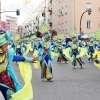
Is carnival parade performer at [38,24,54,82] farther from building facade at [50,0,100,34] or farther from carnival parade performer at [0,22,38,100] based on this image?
building facade at [50,0,100,34]

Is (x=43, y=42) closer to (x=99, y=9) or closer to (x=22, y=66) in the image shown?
(x=22, y=66)

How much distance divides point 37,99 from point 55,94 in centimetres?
86

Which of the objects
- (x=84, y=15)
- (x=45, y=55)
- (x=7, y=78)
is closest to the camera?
(x=7, y=78)

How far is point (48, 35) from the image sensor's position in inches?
518

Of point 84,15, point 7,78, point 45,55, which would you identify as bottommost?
Result: point 45,55

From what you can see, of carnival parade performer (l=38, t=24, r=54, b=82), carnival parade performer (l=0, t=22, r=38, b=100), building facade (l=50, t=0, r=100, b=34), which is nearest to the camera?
carnival parade performer (l=0, t=22, r=38, b=100)

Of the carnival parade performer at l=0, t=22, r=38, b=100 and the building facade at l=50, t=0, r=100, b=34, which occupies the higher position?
the building facade at l=50, t=0, r=100, b=34

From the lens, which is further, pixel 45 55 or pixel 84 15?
pixel 84 15

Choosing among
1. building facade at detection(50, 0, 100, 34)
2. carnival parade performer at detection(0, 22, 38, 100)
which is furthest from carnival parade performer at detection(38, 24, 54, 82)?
building facade at detection(50, 0, 100, 34)

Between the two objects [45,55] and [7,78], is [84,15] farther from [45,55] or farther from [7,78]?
[7,78]

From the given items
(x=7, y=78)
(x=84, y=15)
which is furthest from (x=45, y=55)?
(x=84, y=15)

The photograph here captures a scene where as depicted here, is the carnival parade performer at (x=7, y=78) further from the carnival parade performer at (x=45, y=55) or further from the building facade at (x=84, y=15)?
the building facade at (x=84, y=15)

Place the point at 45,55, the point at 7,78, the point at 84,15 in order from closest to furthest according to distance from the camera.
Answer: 1. the point at 7,78
2. the point at 45,55
3. the point at 84,15

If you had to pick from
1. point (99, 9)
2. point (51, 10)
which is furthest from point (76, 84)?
point (51, 10)
